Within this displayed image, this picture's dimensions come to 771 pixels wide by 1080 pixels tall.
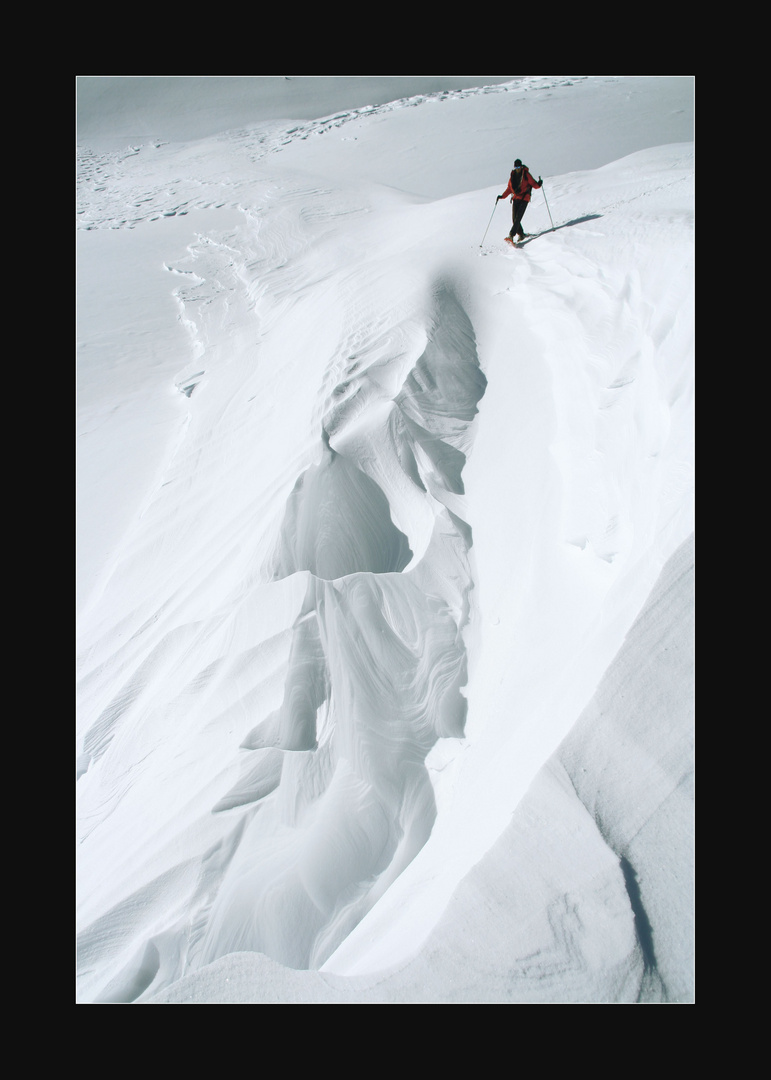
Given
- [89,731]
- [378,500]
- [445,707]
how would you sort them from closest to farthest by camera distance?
[445,707] → [89,731] → [378,500]

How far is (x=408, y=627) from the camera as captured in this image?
1.89m

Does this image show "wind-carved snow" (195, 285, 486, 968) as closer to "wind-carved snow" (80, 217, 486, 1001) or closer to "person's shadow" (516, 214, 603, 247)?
"wind-carved snow" (80, 217, 486, 1001)

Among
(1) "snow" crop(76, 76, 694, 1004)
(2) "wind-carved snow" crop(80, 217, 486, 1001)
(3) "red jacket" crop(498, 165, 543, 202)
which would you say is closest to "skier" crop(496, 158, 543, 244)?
(3) "red jacket" crop(498, 165, 543, 202)

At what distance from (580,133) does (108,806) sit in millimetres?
7605

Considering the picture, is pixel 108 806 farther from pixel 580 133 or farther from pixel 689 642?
pixel 580 133

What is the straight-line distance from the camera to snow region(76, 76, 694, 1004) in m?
1.19

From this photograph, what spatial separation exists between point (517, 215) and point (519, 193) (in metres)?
0.12

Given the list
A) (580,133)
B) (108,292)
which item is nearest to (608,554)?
(108,292)

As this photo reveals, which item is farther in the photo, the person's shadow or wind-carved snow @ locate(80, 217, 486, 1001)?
the person's shadow

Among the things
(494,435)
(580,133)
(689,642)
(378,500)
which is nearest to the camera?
(689,642)

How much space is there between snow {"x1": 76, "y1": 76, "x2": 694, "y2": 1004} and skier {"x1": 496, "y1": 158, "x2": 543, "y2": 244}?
0.13m

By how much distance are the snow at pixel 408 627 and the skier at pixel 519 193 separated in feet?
0.43

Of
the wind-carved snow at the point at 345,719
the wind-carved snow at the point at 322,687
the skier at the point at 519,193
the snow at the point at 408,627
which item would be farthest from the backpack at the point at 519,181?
the wind-carved snow at the point at 345,719

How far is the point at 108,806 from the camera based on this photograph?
1852mm
